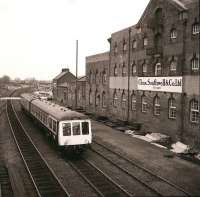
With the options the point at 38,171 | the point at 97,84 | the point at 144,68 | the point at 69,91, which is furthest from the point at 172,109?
the point at 69,91

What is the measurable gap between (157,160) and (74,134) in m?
5.57

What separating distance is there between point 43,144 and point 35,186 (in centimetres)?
1024

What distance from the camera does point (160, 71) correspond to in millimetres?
29406

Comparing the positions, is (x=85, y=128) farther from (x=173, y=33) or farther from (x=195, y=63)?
(x=173, y=33)

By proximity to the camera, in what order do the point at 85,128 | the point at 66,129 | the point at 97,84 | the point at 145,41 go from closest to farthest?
the point at 66,129 → the point at 85,128 → the point at 145,41 → the point at 97,84

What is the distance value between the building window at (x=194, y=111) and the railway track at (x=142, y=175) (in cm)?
650

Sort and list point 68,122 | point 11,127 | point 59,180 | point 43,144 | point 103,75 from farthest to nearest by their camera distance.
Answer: point 103,75, point 11,127, point 43,144, point 68,122, point 59,180

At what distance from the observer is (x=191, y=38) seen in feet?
81.6

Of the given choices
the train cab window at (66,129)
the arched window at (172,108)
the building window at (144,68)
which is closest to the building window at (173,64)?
the arched window at (172,108)

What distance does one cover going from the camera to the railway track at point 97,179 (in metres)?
15.6

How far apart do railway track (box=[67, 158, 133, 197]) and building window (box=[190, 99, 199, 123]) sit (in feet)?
29.5

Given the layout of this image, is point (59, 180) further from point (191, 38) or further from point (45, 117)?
point (191, 38)

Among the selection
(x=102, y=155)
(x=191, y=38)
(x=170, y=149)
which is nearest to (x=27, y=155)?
(x=102, y=155)

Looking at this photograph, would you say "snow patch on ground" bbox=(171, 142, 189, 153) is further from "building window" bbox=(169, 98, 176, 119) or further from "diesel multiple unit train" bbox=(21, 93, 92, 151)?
"diesel multiple unit train" bbox=(21, 93, 92, 151)
